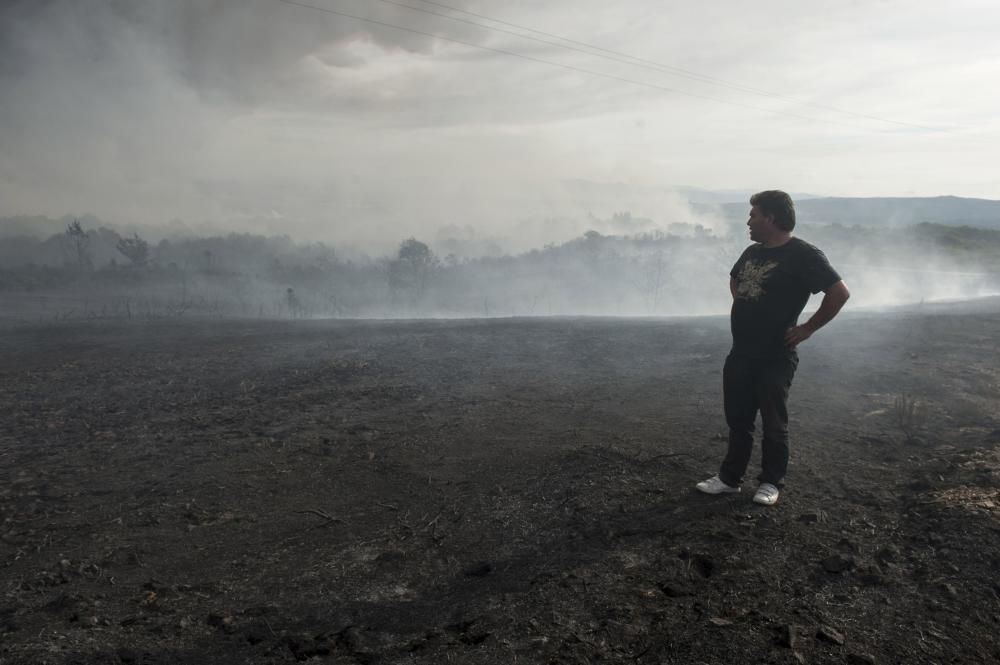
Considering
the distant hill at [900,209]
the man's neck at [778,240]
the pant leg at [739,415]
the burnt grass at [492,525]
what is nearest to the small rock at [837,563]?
the burnt grass at [492,525]

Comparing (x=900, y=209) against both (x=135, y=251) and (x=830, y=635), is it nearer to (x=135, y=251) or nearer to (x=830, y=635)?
(x=135, y=251)

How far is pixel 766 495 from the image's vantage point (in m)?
3.90

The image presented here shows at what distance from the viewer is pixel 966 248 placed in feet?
148

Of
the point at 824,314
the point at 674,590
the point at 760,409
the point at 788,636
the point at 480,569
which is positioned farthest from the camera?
the point at 760,409

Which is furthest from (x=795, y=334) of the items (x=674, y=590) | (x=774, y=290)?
(x=674, y=590)

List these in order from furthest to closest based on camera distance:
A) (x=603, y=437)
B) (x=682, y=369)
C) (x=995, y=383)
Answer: (x=682, y=369) < (x=995, y=383) < (x=603, y=437)

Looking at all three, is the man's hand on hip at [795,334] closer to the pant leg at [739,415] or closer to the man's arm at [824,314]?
the man's arm at [824,314]

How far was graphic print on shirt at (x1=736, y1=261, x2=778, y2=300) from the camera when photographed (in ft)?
13.0

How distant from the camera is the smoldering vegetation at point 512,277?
116 feet

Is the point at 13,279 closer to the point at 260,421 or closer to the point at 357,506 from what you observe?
the point at 260,421

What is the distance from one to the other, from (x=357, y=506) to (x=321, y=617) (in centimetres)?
→ 148

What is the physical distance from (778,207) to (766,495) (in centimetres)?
189

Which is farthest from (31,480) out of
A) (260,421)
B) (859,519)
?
(859,519)

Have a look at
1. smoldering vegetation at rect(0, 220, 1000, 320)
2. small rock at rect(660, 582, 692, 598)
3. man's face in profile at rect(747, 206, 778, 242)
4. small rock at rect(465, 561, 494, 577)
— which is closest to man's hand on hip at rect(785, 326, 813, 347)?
man's face in profile at rect(747, 206, 778, 242)
